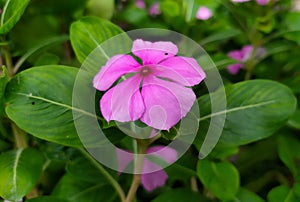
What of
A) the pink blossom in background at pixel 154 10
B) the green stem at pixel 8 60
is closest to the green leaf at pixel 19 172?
the green stem at pixel 8 60

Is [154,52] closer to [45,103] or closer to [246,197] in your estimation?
[45,103]

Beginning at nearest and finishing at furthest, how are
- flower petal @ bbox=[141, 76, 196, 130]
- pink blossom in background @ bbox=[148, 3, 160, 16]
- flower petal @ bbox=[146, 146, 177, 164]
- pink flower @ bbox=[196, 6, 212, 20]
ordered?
flower petal @ bbox=[141, 76, 196, 130]
flower petal @ bbox=[146, 146, 177, 164]
pink flower @ bbox=[196, 6, 212, 20]
pink blossom in background @ bbox=[148, 3, 160, 16]

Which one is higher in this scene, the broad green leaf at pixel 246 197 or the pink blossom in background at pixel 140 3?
the pink blossom in background at pixel 140 3

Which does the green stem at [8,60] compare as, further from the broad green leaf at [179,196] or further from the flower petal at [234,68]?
the flower petal at [234,68]

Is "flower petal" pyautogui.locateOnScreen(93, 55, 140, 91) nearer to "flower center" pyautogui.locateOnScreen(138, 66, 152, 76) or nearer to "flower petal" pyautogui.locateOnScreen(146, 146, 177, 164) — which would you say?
"flower center" pyautogui.locateOnScreen(138, 66, 152, 76)

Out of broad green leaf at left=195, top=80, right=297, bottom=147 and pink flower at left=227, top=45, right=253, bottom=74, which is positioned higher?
broad green leaf at left=195, top=80, right=297, bottom=147

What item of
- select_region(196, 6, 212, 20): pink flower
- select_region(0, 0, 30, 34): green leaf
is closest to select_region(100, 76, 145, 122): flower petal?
select_region(0, 0, 30, 34): green leaf
